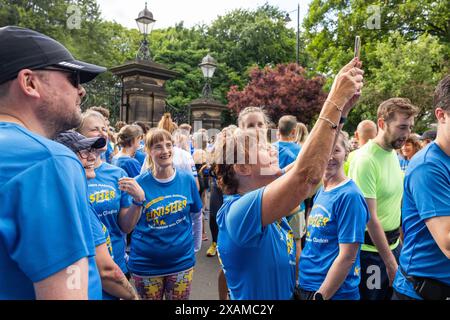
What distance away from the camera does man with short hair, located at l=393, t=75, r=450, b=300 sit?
1944mm

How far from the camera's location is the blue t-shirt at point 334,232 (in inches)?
97.1

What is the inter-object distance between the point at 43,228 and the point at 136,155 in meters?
5.11

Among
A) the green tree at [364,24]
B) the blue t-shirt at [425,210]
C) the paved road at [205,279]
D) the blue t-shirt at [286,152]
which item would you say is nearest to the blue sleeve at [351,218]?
the blue t-shirt at [425,210]

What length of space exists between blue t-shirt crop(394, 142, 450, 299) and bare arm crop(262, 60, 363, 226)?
0.80 m

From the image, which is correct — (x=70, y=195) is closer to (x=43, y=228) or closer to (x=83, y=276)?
(x=43, y=228)

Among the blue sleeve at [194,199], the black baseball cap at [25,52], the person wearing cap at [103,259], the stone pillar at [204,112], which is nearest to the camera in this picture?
the black baseball cap at [25,52]

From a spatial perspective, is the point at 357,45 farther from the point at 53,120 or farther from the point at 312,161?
the point at 53,120

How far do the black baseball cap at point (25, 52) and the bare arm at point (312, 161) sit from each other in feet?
3.13

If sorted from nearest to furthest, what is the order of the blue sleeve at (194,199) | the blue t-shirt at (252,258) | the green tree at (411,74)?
1. the blue t-shirt at (252,258)
2. the blue sleeve at (194,199)
3. the green tree at (411,74)

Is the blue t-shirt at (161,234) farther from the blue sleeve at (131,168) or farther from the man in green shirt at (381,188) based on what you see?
the man in green shirt at (381,188)
